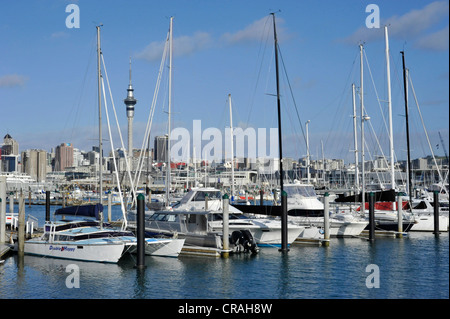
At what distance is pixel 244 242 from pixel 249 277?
5.85 m

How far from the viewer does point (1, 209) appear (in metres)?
32.7

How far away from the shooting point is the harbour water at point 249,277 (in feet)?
75.0

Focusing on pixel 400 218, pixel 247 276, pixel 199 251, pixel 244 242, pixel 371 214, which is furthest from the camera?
pixel 400 218

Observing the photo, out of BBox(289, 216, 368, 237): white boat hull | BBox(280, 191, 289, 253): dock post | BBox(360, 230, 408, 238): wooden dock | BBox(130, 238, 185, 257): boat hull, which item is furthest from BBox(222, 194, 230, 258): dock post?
BBox(360, 230, 408, 238): wooden dock

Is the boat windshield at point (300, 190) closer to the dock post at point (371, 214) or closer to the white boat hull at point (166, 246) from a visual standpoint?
the dock post at point (371, 214)

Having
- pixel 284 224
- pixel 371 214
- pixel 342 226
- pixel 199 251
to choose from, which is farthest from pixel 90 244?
pixel 342 226

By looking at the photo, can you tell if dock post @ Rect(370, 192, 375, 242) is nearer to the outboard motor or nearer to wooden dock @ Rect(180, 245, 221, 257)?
the outboard motor

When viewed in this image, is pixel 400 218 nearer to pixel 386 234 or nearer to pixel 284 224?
pixel 386 234

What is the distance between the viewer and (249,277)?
85.3ft

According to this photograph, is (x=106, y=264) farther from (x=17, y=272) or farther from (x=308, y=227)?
(x=308, y=227)

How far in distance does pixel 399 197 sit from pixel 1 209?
2706 centimetres

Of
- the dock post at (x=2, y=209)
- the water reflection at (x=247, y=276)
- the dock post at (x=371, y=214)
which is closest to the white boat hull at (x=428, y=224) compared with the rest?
the dock post at (x=371, y=214)
